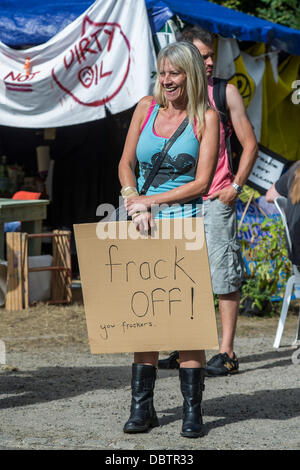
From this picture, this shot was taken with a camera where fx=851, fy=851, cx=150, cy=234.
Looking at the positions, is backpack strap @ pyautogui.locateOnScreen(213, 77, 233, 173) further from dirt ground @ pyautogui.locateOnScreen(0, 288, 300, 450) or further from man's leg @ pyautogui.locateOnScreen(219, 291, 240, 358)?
dirt ground @ pyautogui.locateOnScreen(0, 288, 300, 450)

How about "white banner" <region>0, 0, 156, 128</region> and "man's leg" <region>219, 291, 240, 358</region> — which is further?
"white banner" <region>0, 0, 156, 128</region>

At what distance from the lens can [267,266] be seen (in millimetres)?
7938

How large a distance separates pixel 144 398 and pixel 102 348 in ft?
1.08

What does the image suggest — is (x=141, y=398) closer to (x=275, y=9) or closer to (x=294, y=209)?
(x=294, y=209)

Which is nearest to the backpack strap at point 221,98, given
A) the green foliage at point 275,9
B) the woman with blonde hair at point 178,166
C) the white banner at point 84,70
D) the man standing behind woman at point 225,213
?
the man standing behind woman at point 225,213

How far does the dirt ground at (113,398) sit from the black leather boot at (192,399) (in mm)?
57

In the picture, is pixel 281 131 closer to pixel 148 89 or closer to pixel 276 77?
pixel 276 77

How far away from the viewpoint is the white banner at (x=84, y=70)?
24.7 feet

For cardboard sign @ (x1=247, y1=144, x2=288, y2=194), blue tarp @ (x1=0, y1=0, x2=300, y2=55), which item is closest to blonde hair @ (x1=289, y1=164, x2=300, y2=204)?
blue tarp @ (x1=0, y1=0, x2=300, y2=55)

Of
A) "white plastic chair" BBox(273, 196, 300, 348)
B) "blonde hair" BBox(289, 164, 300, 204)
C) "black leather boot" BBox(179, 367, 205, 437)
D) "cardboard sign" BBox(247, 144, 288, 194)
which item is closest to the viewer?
"black leather boot" BBox(179, 367, 205, 437)

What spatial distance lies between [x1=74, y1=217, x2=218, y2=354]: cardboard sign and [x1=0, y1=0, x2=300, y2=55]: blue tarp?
4.21 m

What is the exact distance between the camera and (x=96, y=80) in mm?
7719

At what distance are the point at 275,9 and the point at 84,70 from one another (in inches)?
293

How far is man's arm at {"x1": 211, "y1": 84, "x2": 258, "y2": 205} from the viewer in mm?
5277
